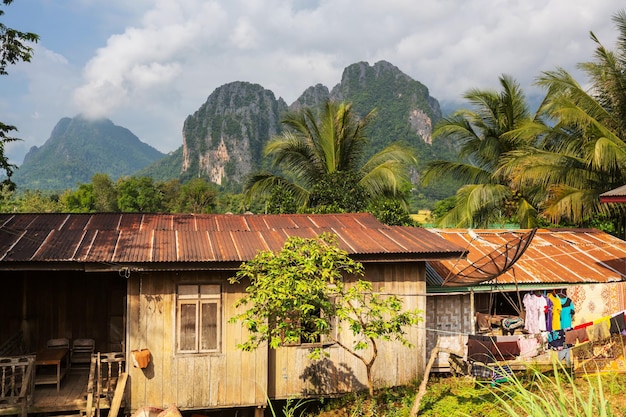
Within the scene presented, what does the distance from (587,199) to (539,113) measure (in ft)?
15.8

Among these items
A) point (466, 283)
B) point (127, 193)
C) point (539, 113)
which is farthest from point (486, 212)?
point (127, 193)

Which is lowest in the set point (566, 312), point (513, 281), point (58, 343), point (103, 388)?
point (103, 388)

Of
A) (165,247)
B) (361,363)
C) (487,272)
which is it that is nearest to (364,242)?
(361,363)

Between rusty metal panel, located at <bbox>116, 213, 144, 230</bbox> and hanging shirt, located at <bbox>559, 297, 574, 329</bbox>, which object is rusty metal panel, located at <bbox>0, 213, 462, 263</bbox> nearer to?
rusty metal panel, located at <bbox>116, 213, 144, 230</bbox>

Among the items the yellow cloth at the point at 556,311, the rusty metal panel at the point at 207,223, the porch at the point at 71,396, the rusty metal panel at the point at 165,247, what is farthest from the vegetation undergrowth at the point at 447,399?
the rusty metal panel at the point at 207,223

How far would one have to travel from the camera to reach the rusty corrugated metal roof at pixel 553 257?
34.7 feet

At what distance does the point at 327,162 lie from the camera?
60.2ft

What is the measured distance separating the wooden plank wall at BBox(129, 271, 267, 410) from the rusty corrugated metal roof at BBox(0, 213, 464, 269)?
1.62ft

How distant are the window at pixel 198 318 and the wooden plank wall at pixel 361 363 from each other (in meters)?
1.12

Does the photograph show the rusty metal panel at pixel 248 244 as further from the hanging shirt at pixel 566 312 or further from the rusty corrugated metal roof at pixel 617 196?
the hanging shirt at pixel 566 312

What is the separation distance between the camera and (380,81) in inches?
4678

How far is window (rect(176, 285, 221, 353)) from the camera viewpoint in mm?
8250

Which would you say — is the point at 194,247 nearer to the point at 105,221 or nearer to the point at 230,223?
the point at 230,223

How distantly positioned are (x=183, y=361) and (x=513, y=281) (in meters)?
6.79
